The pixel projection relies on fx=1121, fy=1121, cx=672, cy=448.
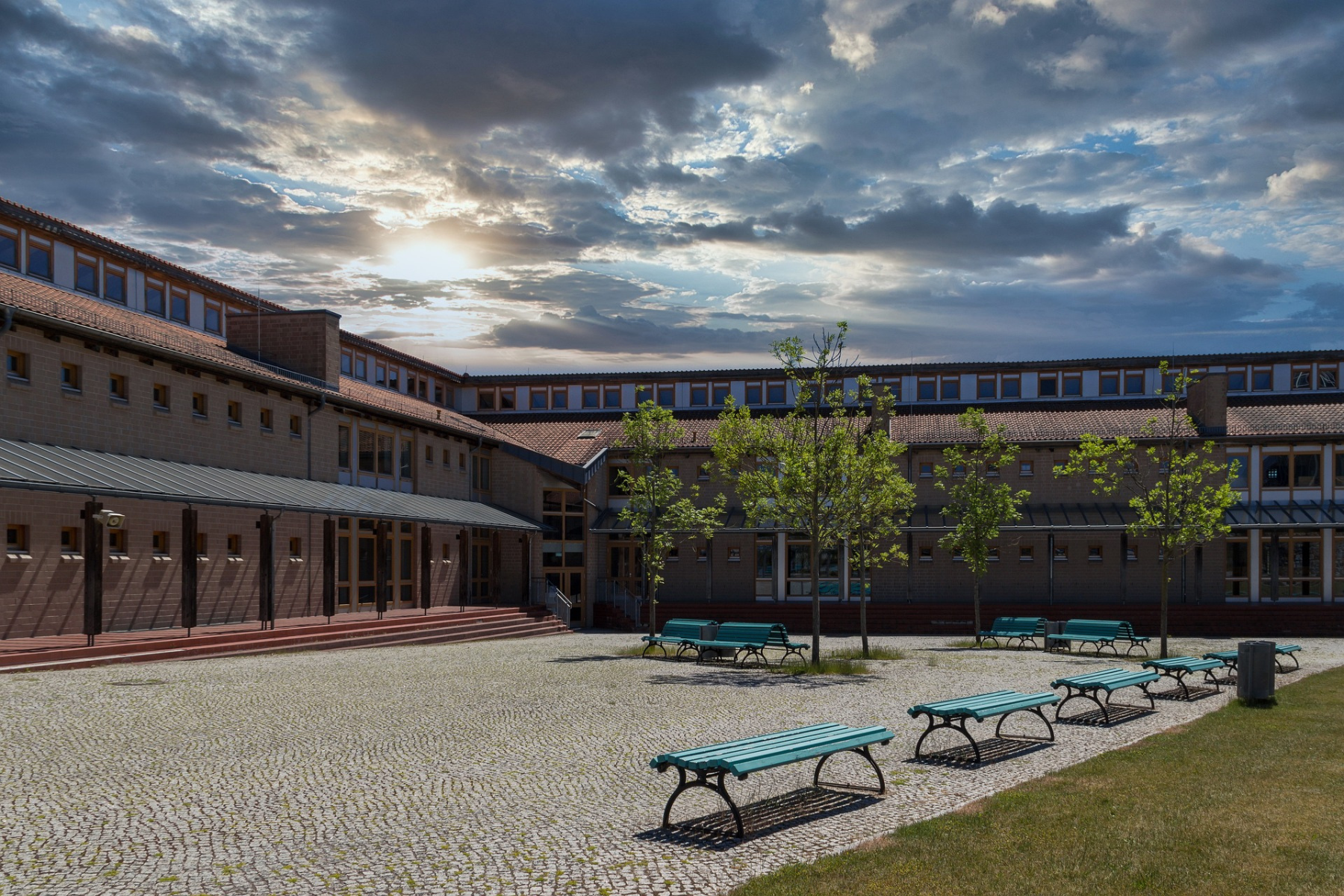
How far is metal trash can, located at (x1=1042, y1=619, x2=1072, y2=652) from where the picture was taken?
95.1ft

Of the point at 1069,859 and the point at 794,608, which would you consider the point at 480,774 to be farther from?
the point at 794,608

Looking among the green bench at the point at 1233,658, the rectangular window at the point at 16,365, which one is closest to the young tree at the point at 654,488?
the green bench at the point at 1233,658

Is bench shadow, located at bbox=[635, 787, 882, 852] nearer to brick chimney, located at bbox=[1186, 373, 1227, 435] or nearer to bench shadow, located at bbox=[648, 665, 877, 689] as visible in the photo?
bench shadow, located at bbox=[648, 665, 877, 689]

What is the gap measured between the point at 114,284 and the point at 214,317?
15.2 feet

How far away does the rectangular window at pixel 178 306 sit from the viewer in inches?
1267

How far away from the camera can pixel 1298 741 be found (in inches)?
490

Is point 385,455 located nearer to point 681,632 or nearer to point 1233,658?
point 681,632

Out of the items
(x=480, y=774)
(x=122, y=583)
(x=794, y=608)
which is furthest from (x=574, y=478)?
(x=480, y=774)

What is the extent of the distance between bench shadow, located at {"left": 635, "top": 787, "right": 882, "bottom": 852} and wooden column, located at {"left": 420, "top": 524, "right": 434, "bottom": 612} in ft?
76.3

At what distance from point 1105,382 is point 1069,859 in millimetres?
45549

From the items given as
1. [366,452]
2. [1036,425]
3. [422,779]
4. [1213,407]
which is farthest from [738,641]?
[1213,407]

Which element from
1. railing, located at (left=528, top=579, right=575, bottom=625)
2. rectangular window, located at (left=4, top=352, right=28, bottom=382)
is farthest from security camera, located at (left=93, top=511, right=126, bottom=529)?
railing, located at (left=528, top=579, right=575, bottom=625)

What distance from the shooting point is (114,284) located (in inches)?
1178

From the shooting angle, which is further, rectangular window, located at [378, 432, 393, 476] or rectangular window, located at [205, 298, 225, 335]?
rectangular window, located at [205, 298, 225, 335]
